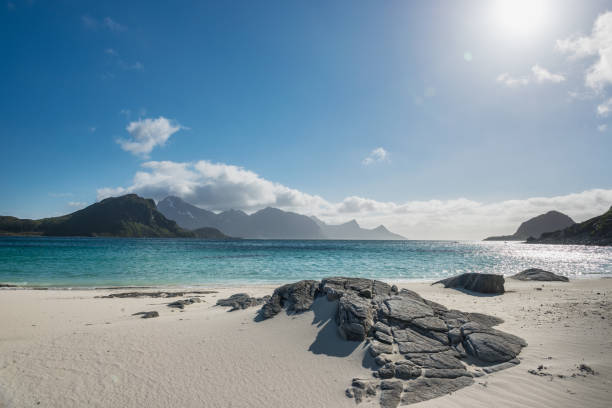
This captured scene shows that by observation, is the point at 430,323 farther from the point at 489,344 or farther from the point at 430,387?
the point at 430,387

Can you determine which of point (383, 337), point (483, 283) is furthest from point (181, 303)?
point (483, 283)

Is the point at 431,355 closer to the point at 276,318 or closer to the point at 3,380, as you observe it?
the point at 276,318

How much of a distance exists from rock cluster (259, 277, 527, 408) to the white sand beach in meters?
0.32

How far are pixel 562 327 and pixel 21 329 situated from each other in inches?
848

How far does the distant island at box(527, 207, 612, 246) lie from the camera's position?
104919 millimetres

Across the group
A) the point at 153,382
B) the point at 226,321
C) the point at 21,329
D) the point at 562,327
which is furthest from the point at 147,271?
the point at 562,327

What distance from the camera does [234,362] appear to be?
7828mm

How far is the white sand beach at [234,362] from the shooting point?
247 inches

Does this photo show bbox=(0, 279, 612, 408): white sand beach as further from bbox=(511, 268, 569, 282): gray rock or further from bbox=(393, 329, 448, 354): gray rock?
bbox=(511, 268, 569, 282): gray rock

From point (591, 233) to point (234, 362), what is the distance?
547 feet

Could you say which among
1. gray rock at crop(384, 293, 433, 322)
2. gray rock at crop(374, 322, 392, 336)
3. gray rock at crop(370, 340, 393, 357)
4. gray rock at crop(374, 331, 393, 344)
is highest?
gray rock at crop(384, 293, 433, 322)

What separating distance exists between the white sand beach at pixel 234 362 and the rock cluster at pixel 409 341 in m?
0.32

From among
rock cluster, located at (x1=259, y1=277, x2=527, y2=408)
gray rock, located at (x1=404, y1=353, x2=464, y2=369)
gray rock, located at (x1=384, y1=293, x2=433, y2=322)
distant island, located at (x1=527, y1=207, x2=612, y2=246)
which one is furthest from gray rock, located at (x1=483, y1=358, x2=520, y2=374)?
distant island, located at (x1=527, y1=207, x2=612, y2=246)

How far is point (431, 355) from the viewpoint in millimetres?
7625
